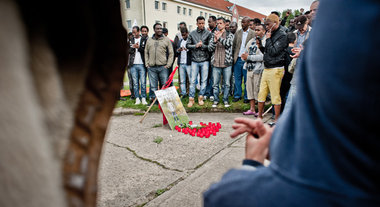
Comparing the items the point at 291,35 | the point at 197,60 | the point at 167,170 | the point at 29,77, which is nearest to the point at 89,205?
the point at 29,77

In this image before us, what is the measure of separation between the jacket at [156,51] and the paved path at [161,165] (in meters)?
2.20

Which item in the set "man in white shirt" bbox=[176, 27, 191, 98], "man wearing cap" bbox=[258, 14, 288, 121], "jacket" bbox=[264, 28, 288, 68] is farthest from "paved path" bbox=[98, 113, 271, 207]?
"man in white shirt" bbox=[176, 27, 191, 98]

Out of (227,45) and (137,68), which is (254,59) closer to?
(227,45)

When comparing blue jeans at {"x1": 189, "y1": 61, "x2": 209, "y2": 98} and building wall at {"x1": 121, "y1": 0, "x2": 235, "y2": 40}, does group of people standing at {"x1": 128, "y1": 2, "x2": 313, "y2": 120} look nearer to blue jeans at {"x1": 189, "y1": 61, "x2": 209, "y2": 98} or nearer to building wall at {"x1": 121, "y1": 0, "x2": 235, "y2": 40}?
blue jeans at {"x1": 189, "y1": 61, "x2": 209, "y2": 98}

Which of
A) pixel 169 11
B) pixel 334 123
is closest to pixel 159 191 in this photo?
pixel 334 123

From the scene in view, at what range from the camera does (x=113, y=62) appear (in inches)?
22.8

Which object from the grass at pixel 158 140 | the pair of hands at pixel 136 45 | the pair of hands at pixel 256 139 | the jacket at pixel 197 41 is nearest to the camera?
the pair of hands at pixel 256 139

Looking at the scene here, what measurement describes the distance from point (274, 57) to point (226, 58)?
161 cm

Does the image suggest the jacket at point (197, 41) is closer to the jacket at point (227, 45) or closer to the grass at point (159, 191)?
the jacket at point (227, 45)

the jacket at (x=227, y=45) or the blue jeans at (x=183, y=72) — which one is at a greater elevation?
the jacket at (x=227, y=45)

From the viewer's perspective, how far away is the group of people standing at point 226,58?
5.01 meters

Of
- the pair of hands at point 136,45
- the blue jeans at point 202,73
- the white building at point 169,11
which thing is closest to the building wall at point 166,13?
Result: the white building at point 169,11

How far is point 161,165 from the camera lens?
132 inches

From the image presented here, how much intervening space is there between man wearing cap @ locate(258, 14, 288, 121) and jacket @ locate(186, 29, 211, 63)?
1977mm
